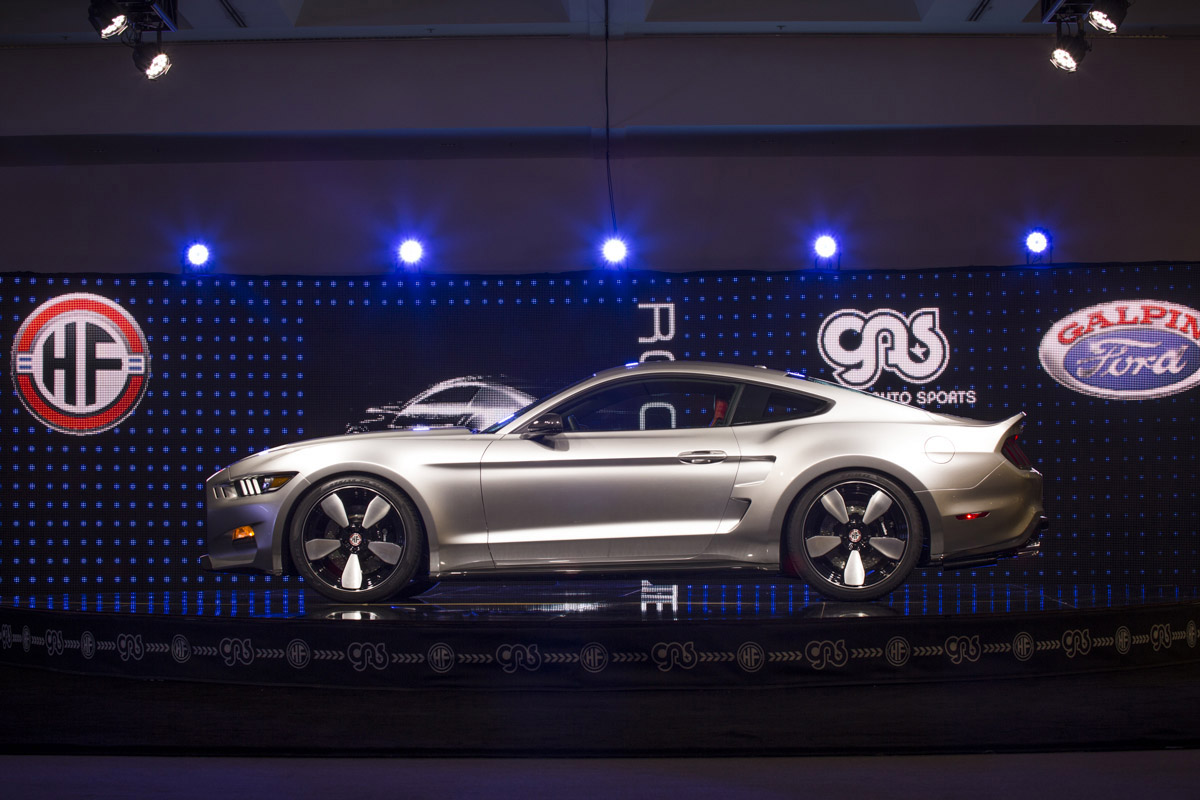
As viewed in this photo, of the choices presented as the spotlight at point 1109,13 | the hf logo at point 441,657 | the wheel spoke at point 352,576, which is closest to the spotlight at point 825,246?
the spotlight at point 1109,13

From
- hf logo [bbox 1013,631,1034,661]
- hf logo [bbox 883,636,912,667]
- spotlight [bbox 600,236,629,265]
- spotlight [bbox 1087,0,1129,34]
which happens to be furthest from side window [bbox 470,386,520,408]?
spotlight [bbox 1087,0,1129,34]

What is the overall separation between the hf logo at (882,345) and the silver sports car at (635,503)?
226 centimetres

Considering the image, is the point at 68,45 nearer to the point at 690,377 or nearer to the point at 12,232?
the point at 12,232

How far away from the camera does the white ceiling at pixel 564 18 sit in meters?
6.47

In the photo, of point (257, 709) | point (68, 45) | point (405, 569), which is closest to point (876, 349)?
point (405, 569)

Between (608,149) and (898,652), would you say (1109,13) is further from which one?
(898,652)

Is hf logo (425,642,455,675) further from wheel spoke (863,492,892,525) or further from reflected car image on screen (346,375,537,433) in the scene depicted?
reflected car image on screen (346,375,537,433)

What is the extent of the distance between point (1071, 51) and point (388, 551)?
5219 millimetres

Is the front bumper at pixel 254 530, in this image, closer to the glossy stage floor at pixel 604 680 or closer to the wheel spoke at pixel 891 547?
the glossy stage floor at pixel 604 680

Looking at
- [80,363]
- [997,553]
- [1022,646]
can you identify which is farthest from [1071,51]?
[80,363]

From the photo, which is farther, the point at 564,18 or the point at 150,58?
the point at 564,18

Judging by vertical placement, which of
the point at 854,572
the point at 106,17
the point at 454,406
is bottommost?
the point at 854,572

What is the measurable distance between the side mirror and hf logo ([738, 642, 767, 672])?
1288mm

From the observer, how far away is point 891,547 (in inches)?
160
